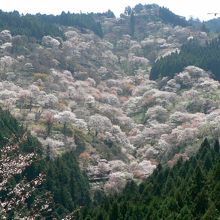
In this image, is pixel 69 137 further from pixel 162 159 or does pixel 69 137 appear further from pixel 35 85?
pixel 35 85

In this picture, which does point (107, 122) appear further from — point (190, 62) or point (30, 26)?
point (30, 26)

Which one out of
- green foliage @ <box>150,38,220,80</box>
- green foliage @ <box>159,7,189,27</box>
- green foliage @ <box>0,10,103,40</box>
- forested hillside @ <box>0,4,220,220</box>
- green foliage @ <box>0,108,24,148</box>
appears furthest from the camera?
green foliage @ <box>159,7,189,27</box>

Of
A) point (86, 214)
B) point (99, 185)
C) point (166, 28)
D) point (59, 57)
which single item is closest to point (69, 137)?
point (99, 185)

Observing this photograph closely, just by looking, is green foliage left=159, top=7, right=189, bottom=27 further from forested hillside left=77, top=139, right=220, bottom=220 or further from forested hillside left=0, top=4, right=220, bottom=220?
forested hillside left=77, top=139, right=220, bottom=220

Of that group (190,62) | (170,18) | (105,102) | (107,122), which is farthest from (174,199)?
(170,18)

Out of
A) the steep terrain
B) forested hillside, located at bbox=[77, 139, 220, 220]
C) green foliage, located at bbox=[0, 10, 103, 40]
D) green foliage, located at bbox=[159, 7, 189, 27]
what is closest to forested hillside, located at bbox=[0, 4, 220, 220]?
forested hillside, located at bbox=[77, 139, 220, 220]

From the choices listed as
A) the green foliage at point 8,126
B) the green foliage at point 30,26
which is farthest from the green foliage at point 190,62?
the green foliage at point 8,126
